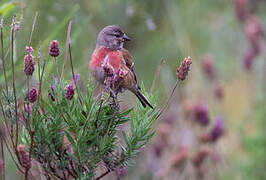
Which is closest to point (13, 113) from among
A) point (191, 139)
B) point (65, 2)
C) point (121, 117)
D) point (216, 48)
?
point (121, 117)

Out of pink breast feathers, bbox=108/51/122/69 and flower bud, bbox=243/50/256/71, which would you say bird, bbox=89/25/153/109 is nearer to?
pink breast feathers, bbox=108/51/122/69

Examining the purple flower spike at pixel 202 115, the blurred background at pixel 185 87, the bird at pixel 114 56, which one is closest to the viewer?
the bird at pixel 114 56

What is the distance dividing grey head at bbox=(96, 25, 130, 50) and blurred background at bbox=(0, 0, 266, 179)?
161 millimetres

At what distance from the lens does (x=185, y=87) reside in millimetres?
4668

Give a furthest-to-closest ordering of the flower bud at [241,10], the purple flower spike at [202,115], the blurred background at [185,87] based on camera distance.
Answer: the flower bud at [241,10], the purple flower spike at [202,115], the blurred background at [185,87]

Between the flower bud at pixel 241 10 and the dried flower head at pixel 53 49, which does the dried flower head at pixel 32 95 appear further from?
the flower bud at pixel 241 10

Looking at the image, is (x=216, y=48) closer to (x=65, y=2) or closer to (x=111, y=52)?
(x=65, y=2)

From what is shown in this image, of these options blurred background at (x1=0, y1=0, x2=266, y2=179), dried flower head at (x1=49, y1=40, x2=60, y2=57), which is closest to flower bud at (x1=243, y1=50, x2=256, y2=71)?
blurred background at (x1=0, y1=0, x2=266, y2=179)

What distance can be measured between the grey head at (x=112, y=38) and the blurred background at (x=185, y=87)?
6.4 inches

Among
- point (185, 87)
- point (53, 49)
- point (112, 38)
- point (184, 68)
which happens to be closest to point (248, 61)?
point (185, 87)

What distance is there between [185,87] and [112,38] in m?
2.97

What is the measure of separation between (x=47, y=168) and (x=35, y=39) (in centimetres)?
50

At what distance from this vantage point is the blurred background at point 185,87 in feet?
8.39

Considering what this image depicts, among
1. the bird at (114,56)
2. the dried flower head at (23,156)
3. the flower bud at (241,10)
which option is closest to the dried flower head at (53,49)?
the dried flower head at (23,156)
